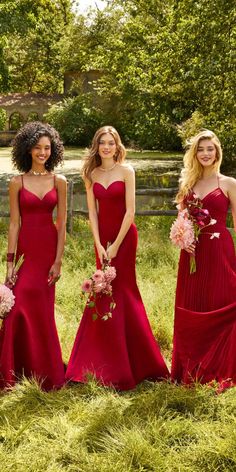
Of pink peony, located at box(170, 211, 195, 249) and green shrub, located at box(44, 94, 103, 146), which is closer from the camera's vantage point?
pink peony, located at box(170, 211, 195, 249)

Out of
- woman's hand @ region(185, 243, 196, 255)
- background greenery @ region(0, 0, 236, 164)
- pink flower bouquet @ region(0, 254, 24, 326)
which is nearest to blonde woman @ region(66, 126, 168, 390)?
woman's hand @ region(185, 243, 196, 255)

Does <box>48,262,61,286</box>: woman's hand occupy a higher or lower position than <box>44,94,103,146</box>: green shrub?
lower

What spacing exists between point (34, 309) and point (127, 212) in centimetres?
115

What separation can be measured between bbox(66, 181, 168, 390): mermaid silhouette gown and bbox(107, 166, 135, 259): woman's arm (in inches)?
2.5

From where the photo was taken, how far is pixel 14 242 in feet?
17.5

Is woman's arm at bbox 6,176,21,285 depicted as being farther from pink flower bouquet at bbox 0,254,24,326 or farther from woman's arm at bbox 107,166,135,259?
woman's arm at bbox 107,166,135,259

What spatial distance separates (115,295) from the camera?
5.54 m

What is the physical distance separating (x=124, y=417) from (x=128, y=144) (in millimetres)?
37222

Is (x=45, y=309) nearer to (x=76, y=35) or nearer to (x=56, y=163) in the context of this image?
(x=56, y=163)

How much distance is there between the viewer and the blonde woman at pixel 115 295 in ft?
17.7

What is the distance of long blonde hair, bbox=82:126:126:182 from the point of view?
538 cm

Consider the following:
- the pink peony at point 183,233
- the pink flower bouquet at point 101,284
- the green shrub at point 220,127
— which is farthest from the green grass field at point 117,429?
the green shrub at point 220,127

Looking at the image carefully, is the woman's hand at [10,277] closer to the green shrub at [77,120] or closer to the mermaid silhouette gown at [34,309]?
the mermaid silhouette gown at [34,309]

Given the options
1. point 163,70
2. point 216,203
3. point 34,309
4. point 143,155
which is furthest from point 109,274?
point 143,155
